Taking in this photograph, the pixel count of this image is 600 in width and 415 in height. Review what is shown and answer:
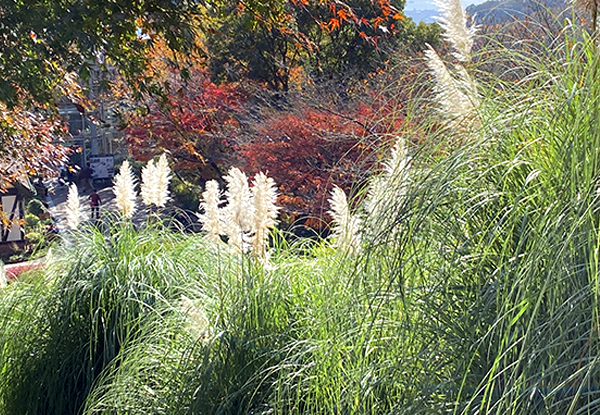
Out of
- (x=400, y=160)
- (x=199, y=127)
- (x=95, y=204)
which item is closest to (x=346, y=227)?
(x=400, y=160)

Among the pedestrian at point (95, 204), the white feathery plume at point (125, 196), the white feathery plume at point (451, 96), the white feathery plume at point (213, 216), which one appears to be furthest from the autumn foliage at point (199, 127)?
the white feathery plume at point (451, 96)

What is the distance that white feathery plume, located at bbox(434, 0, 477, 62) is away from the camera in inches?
104

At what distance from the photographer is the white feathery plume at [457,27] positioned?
2629mm

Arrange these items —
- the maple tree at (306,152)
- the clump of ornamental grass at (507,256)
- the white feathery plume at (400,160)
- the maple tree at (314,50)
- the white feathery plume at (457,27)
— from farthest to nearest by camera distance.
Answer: the maple tree at (314,50)
the maple tree at (306,152)
the white feathery plume at (457,27)
the white feathery plume at (400,160)
the clump of ornamental grass at (507,256)

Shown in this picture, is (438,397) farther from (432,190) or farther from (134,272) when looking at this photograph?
(134,272)

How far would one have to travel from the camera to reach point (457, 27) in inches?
104

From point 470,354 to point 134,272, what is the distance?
2596mm

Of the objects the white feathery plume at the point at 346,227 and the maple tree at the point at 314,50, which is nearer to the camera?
the white feathery plume at the point at 346,227

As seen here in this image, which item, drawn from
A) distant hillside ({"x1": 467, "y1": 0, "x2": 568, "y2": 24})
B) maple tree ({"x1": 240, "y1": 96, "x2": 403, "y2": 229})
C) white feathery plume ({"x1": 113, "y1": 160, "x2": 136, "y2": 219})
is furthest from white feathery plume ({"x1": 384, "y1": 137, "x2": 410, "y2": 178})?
maple tree ({"x1": 240, "y1": 96, "x2": 403, "y2": 229})

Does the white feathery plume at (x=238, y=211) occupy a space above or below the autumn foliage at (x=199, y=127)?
below

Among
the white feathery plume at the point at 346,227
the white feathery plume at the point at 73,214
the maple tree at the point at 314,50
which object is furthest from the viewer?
the maple tree at the point at 314,50

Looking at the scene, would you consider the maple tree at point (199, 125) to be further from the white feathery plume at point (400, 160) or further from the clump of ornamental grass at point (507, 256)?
the clump of ornamental grass at point (507, 256)

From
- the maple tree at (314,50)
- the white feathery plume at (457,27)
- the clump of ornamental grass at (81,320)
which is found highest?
the maple tree at (314,50)

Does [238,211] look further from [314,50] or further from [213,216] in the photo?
[314,50]
